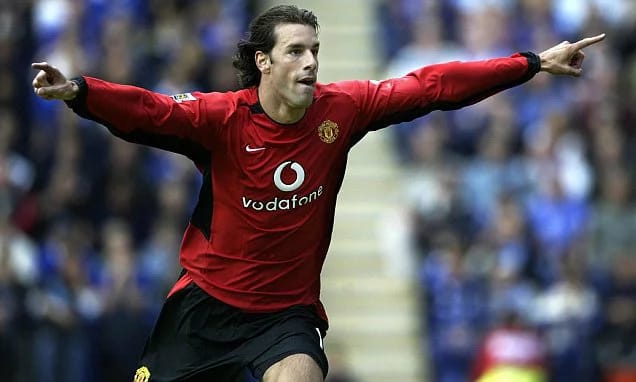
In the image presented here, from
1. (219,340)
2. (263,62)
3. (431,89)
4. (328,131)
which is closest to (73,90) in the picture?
(263,62)

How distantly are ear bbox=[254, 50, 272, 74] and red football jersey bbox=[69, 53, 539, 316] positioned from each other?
0.48 feet

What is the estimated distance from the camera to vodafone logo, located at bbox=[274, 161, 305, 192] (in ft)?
25.2

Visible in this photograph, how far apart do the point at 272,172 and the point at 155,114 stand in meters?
0.71

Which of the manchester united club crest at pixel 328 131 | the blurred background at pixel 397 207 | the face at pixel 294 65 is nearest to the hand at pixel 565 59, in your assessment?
the manchester united club crest at pixel 328 131

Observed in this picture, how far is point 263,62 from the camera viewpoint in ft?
25.6

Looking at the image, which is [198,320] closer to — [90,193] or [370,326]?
[90,193]

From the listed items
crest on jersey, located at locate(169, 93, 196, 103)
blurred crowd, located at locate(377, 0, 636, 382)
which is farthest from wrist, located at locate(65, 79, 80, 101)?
blurred crowd, located at locate(377, 0, 636, 382)

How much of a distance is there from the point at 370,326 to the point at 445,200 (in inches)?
60.8

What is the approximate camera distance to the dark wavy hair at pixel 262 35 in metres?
7.74

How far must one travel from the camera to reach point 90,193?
1337 centimetres

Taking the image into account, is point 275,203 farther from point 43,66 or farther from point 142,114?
point 43,66

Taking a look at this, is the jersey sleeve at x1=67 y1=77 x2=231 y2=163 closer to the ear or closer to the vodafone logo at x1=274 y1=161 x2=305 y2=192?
the ear

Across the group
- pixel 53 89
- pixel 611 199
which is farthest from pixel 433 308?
pixel 53 89

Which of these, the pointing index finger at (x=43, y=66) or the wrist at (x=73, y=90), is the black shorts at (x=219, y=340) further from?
Result: the pointing index finger at (x=43, y=66)
